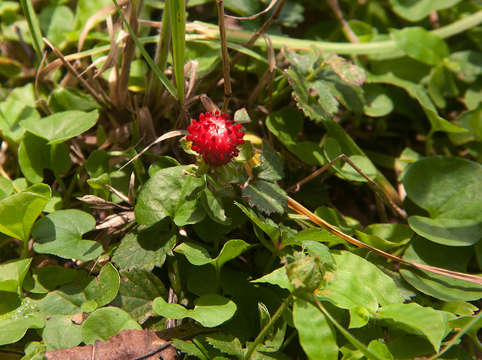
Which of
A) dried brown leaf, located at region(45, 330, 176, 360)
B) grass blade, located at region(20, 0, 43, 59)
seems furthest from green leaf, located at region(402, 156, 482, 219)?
grass blade, located at region(20, 0, 43, 59)

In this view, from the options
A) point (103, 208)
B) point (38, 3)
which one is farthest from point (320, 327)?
point (38, 3)

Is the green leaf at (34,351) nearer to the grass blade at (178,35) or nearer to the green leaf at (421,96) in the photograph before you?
the grass blade at (178,35)

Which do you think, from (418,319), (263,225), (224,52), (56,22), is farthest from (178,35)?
(418,319)

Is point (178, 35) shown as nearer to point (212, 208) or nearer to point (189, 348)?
point (212, 208)

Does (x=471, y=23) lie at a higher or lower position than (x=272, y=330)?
higher

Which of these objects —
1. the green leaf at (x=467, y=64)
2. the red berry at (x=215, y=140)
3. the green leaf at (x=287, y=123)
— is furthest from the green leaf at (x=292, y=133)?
the green leaf at (x=467, y=64)

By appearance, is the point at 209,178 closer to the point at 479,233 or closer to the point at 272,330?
the point at 272,330
